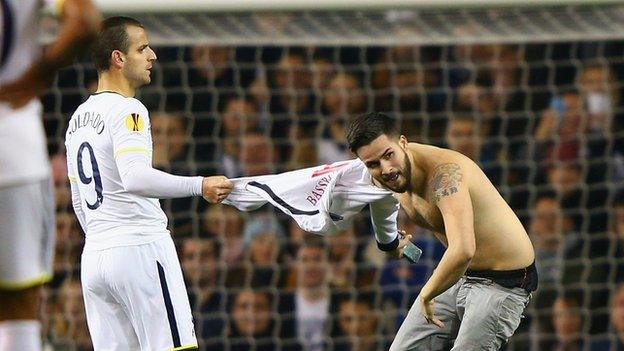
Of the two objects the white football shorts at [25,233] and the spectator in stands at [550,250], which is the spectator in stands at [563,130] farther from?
the white football shorts at [25,233]

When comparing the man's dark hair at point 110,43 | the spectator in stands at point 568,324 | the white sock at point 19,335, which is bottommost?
the spectator in stands at point 568,324

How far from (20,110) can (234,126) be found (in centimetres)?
496

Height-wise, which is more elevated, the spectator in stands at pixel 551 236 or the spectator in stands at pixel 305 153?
the spectator in stands at pixel 305 153

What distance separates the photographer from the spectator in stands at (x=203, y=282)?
7.61 m

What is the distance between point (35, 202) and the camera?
9.79 ft

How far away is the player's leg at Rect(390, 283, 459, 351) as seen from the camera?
4.89 meters

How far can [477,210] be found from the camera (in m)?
4.59

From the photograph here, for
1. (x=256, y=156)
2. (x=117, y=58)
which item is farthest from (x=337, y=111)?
(x=117, y=58)

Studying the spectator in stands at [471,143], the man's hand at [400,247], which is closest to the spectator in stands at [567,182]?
the spectator in stands at [471,143]

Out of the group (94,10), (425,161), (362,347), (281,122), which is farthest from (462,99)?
(94,10)

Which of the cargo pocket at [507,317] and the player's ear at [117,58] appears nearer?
the player's ear at [117,58]

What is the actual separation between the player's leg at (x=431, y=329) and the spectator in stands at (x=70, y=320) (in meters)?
3.31

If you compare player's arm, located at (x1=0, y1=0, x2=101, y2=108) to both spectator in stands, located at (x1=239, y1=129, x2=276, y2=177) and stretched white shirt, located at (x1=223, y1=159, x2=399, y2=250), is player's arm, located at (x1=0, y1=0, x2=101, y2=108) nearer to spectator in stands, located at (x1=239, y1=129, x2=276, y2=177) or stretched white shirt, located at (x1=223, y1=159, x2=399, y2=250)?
stretched white shirt, located at (x1=223, y1=159, x2=399, y2=250)

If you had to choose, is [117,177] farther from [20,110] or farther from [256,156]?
[256,156]
